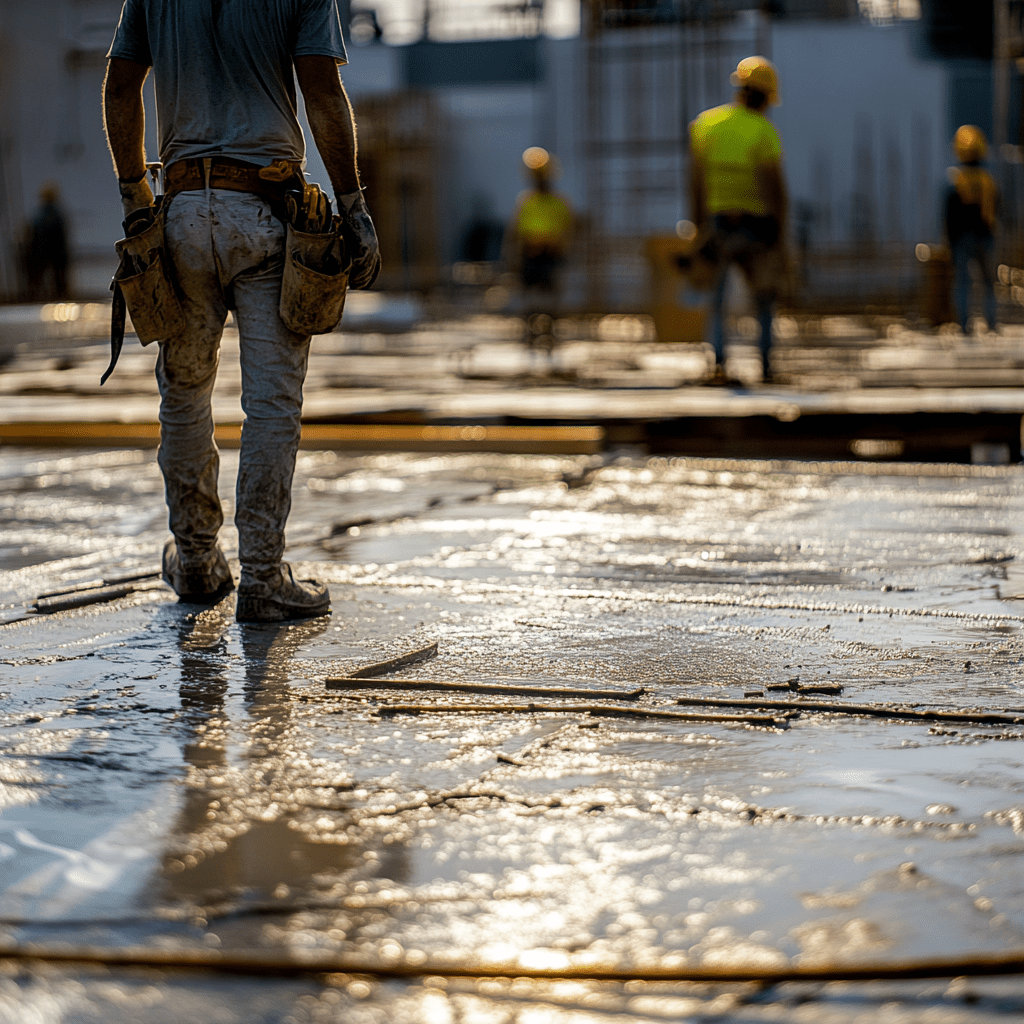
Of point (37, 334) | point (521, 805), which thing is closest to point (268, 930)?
point (521, 805)

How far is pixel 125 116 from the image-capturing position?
11.1ft

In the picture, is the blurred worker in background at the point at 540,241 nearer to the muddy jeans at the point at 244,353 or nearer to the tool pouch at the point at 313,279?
the muddy jeans at the point at 244,353

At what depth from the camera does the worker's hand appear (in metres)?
3.42

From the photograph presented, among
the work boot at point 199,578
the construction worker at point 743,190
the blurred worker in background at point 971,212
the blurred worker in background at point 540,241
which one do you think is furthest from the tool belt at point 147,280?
the blurred worker in background at point 971,212

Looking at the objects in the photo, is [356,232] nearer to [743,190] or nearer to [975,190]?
[743,190]

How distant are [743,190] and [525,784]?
22.9ft

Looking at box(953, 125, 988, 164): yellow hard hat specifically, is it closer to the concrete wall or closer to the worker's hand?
the concrete wall

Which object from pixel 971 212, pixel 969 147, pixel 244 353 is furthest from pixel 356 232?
pixel 969 147

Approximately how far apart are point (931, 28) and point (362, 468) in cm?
2007

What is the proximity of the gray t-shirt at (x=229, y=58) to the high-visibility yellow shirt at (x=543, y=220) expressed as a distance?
9367 mm

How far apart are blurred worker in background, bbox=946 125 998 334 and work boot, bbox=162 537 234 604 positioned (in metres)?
9.89

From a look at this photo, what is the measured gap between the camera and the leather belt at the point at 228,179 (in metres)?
3.31

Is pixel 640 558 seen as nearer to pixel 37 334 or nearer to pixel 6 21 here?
pixel 37 334

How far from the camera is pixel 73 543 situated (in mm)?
4324
